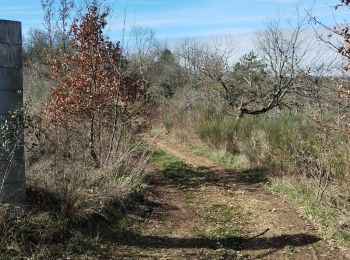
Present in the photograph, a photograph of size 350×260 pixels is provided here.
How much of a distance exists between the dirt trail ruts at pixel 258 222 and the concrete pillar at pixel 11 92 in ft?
6.55

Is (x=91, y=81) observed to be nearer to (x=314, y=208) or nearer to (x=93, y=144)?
(x=93, y=144)

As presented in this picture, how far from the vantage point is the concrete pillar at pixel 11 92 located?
5285 millimetres

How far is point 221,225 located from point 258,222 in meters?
0.57

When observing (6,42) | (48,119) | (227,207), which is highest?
(6,42)

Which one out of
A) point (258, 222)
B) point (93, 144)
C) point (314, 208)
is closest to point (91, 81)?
point (93, 144)

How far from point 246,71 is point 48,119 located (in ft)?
44.8

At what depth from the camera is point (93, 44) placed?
9.12 meters

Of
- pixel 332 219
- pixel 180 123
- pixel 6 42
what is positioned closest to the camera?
pixel 6 42

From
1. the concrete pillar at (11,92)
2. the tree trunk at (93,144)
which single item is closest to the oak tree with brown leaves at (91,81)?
the tree trunk at (93,144)

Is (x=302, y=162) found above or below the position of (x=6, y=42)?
below

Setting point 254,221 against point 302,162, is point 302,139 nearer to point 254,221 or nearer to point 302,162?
point 302,162

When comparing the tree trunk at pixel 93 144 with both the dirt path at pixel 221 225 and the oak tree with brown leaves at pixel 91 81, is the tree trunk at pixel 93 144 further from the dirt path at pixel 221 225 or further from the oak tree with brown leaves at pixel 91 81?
the dirt path at pixel 221 225

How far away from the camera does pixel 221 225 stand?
6.76 meters

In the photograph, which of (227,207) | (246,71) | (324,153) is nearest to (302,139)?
(324,153)
